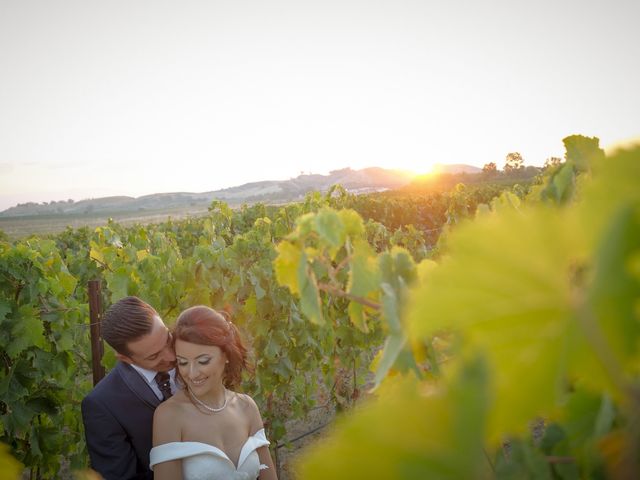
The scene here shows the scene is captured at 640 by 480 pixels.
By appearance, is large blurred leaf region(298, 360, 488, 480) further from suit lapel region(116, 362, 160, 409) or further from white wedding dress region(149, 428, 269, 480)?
suit lapel region(116, 362, 160, 409)

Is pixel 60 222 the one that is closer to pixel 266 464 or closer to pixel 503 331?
pixel 266 464

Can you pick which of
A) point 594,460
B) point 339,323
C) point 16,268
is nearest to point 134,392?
point 16,268

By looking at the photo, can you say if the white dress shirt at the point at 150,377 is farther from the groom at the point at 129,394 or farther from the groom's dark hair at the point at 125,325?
the groom's dark hair at the point at 125,325

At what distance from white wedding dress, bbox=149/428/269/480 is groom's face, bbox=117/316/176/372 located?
53 cm

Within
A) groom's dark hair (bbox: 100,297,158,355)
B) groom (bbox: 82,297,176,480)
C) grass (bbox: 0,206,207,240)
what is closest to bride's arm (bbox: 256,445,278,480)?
groom (bbox: 82,297,176,480)

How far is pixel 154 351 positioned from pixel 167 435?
532mm

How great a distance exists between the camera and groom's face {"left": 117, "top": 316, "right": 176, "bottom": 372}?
8.84ft

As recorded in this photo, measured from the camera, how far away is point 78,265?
6.70 m

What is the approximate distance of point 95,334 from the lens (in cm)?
379

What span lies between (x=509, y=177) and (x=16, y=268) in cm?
6796

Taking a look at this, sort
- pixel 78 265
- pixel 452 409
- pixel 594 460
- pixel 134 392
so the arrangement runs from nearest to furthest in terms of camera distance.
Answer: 1. pixel 452 409
2. pixel 594 460
3. pixel 134 392
4. pixel 78 265

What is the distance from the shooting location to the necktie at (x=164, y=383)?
282 centimetres

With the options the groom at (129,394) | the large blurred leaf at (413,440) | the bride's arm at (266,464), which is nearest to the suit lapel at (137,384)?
the groom at (129,394)

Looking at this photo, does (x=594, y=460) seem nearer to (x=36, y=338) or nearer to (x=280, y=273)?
(x=280, y=273)
